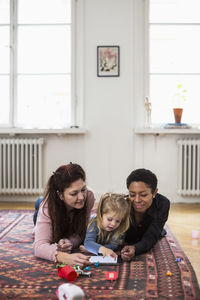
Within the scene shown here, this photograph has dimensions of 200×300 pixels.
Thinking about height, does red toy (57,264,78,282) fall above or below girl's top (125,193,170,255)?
below

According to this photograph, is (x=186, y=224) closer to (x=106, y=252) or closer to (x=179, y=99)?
(x=106, y=252)

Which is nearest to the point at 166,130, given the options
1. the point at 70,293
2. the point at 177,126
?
the point at 177,126

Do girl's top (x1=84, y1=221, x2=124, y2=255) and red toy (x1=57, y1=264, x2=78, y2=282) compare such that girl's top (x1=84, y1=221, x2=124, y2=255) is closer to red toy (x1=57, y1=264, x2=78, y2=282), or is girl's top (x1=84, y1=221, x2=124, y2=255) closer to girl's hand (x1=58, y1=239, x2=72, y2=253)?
girl's hand (x1=58, y1=239, x2=72, y2=253)

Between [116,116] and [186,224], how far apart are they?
59.0 inches

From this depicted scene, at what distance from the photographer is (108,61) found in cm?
418

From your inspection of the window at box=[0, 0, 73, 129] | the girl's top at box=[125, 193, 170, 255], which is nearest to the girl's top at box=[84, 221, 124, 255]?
the girl's top at box=[125, 193, 170, 255]

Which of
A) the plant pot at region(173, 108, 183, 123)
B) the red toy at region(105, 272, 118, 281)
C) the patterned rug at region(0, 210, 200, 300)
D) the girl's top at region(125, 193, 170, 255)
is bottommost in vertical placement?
the patterned rug at region(0, 210, 200, 300)

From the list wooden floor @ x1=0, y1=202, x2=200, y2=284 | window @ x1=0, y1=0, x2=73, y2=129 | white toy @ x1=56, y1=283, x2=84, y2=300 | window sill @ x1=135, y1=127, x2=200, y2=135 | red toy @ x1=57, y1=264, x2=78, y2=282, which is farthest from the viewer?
window @ x1=0, y1=0, x2=73, y2=129

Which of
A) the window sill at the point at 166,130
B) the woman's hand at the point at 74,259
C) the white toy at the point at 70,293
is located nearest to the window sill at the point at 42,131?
the window sill at the point at 166,130

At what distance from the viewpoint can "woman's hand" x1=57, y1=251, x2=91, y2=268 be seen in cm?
198

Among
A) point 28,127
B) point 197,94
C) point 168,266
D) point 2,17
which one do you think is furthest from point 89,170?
point 168,266

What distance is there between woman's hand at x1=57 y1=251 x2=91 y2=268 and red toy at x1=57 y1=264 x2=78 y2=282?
123mm

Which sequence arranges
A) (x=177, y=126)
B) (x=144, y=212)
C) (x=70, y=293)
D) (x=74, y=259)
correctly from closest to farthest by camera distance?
(x=70, y=293) < (x=74, y=259) < (x=144, y=212) < (x=177, y=126)

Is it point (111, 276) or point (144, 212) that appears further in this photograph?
point (144, 212)
